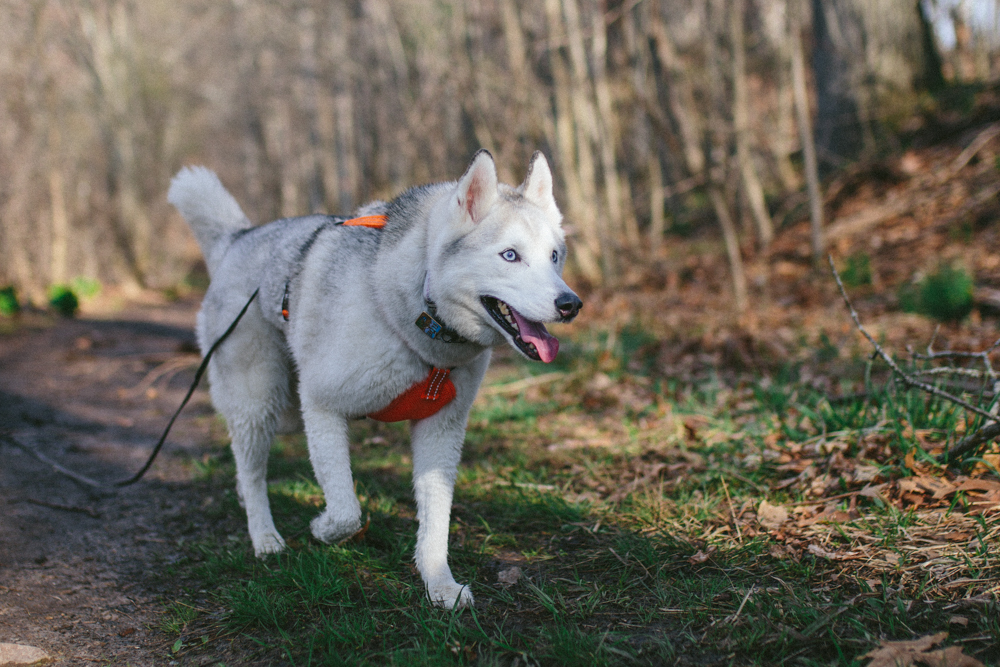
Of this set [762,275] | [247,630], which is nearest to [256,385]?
[247,630]

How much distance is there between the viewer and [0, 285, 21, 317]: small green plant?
894cm

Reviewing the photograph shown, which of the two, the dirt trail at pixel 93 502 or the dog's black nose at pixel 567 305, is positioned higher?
the dog's black nose at pixel 567 305

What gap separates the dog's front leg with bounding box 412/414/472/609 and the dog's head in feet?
1.68

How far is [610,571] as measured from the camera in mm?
2754

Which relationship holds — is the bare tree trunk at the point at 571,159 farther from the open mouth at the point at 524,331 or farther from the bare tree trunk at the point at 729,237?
the open mouth at the point at 524,331

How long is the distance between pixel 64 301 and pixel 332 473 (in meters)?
9.26

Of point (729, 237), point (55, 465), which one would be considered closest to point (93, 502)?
point (55, 465)

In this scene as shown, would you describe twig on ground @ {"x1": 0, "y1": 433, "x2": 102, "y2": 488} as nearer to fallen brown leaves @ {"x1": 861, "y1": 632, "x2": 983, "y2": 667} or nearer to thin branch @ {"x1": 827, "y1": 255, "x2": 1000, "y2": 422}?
fallen brown leaves @ {"x1": 861, "y1": 632, "x2": 983, "y2": 667}

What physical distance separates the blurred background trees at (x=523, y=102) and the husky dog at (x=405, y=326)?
12.7ft

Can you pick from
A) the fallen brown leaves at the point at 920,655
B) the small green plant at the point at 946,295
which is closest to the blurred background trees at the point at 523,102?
the small green plant at the point at 946,295

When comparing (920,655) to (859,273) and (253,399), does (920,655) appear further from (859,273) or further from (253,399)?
(859,273)

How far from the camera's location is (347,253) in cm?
302

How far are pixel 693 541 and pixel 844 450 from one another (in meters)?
1.03

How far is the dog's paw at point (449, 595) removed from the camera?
2529 mm
